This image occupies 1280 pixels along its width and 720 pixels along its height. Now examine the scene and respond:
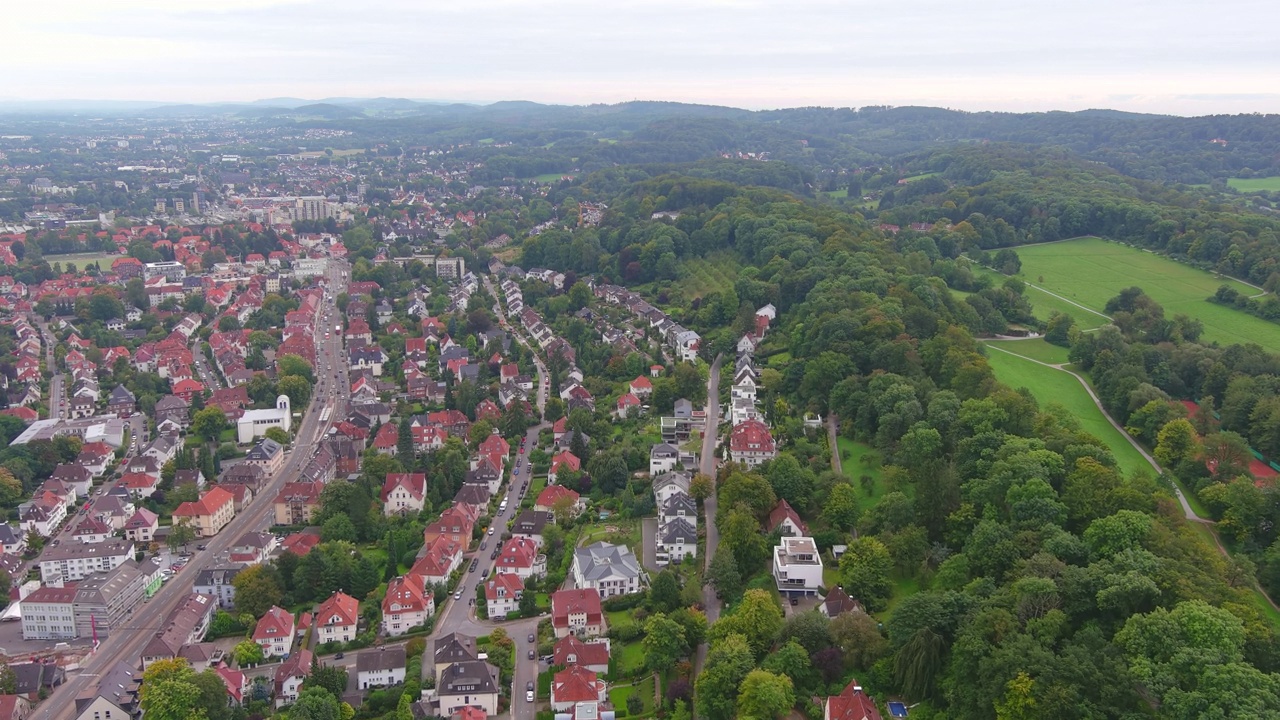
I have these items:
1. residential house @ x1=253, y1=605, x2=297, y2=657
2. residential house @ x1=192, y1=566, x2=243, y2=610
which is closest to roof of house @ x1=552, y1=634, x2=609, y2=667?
residential house @ x1=253, y1=605, x2=297, y2=657

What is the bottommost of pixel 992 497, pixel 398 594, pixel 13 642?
pixel 13 642

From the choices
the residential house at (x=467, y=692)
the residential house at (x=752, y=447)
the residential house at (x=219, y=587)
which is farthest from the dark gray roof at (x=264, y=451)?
the residential house at (x=752, y=447)

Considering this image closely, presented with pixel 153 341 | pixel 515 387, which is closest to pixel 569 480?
pixel 515 387

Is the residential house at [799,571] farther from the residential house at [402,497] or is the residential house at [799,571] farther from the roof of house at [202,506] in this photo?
the roof of house at [202,506]

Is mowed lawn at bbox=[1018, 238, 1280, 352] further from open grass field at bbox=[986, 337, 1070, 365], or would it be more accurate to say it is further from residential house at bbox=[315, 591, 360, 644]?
residential house at bbox=[315, 591, 360, 644]

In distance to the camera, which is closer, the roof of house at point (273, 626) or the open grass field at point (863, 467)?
the roof of house at point (273, 626)

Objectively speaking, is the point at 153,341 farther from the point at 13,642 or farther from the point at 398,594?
the point at 398,594
